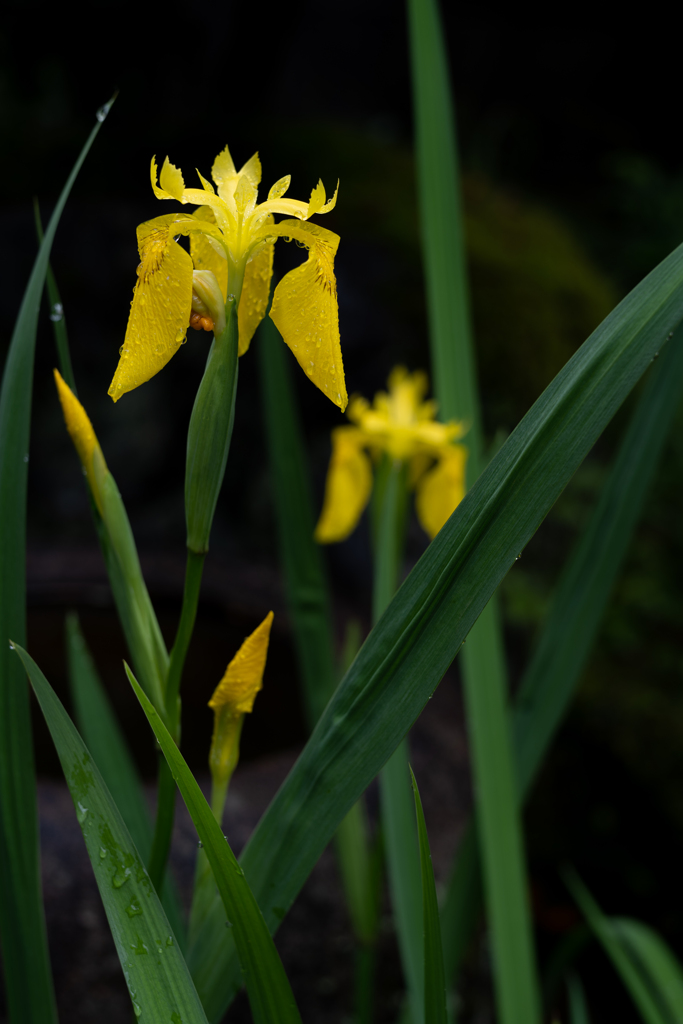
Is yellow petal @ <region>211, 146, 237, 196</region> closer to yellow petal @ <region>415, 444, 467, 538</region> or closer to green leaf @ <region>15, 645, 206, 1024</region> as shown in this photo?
green leaf @ <region>15, 645, 206, 1024</region>

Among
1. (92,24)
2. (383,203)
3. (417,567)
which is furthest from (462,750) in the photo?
(92,24)

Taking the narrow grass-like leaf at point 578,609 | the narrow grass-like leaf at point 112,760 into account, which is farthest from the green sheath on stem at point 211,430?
the narrow grass-like leaf at point 578,609

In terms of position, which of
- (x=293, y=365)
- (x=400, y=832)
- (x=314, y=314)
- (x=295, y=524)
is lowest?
(x=400, y=832)

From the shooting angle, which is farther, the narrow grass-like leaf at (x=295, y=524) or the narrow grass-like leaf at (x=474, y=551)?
the narrow grass-like leaf at (x=295, y=524)

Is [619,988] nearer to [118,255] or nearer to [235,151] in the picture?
[118,255]

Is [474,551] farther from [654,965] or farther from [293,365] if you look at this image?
[293,365]

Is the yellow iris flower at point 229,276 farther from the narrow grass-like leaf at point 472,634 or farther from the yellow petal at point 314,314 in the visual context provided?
the narrow grass-like leaf at point 472,634

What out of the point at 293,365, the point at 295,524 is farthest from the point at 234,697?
the point at 293,365
